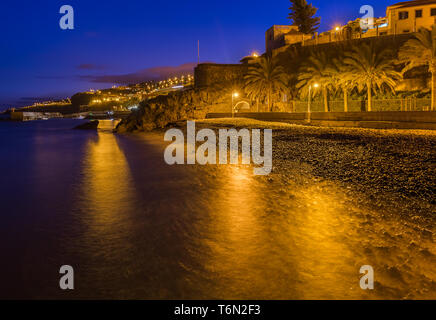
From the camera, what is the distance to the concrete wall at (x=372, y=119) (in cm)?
1766

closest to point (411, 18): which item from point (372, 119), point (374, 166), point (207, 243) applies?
point (372, 119)

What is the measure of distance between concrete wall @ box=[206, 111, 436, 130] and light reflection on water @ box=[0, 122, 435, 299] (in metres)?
11.8

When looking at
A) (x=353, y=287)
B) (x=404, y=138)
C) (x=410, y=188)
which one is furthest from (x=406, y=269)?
(x=404, y=138)

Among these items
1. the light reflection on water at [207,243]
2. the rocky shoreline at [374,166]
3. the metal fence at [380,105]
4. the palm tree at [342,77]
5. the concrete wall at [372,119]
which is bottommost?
the light reflection on water at [207,243]

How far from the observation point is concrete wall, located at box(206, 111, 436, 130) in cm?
1766

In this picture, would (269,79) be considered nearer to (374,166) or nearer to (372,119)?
(372,119)

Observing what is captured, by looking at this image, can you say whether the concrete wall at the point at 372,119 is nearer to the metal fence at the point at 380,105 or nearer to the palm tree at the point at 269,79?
the metal fence at the point at 380,105

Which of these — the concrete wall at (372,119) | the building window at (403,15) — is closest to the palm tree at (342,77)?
the concrete wall at (372,119)

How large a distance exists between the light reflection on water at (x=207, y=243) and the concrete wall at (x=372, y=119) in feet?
38.9

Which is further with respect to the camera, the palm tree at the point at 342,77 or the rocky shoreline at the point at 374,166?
the palm tree at the point at 342,77

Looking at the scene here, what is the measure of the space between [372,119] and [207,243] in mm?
18684

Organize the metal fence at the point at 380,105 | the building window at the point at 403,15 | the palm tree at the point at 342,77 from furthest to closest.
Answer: the building window at the point at 403,15 → the palm tree at the point at 342,77 → the metal fence at the point at 380,105

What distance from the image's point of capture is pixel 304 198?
785 centimetres
